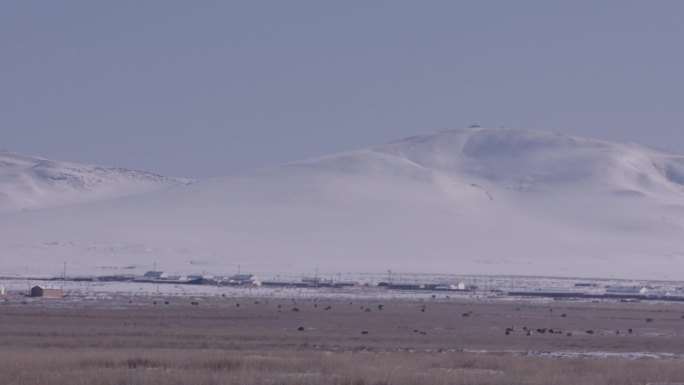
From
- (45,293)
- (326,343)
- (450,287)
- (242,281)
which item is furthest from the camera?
(242,281)

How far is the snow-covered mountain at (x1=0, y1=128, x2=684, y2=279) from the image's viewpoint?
418ft

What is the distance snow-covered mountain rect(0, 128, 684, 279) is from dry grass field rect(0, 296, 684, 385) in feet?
194

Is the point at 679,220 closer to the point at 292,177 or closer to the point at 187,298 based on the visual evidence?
the point at 292,177

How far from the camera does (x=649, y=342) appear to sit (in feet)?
119

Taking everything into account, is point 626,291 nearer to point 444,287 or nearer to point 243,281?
A: point 444,287

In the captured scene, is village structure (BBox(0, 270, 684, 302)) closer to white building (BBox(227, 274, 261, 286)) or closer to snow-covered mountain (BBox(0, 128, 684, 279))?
white building (BBox(227, 274, 261, 286))

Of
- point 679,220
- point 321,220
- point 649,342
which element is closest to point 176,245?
point 321,220

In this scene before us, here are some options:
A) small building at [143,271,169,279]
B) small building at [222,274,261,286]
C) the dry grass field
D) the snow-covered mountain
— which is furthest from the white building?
the dry grass field

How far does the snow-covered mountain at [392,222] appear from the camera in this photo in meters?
127

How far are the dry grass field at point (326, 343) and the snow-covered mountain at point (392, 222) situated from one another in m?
59.1

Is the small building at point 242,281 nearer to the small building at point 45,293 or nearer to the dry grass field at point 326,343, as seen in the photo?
the dry grass field at point 326,343

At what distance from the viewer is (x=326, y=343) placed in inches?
1281

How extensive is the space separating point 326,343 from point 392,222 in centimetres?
12200

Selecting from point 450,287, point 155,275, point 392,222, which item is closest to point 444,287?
point 450,287
